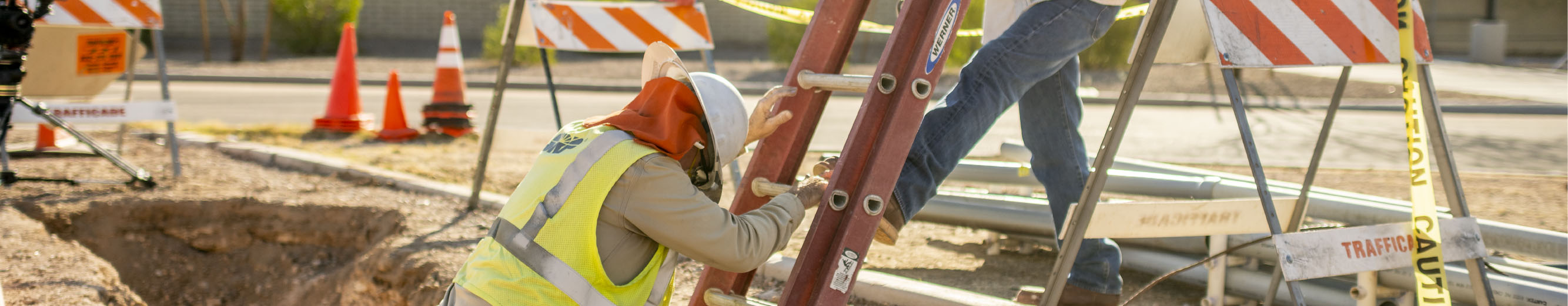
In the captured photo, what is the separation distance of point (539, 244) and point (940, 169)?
0.91 m

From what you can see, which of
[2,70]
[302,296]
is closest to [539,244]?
[302,296]

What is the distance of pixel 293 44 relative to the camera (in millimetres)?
19406

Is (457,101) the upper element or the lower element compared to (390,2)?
lower

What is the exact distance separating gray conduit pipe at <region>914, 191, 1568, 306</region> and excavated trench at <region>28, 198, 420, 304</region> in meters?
2.35

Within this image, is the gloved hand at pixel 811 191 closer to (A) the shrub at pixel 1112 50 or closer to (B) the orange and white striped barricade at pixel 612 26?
(B) the orange and white striped barricade at pixel 612 26

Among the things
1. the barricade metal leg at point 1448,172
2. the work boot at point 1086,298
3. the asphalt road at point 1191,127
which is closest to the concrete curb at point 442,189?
the work boot at point 1086,298

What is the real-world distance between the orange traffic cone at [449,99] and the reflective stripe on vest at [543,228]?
19.5 ft

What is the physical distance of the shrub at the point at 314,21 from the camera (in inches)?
756

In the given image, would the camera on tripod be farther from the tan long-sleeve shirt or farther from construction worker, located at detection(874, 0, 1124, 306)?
construction worker, located at detection(874, 0, 1124, 306)

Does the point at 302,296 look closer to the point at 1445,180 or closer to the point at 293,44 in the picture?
the point at 1445,180

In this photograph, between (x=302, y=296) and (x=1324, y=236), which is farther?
(x=302, y=296)

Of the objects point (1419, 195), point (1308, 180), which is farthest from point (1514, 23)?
point (1419, 195)

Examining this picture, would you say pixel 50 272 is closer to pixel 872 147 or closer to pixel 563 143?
pixel 563 143

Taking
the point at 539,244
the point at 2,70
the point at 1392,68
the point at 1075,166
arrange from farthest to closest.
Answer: the point at 1392,68 < the point at 2,70 < the point at 1075,166 < the point at 539,244
